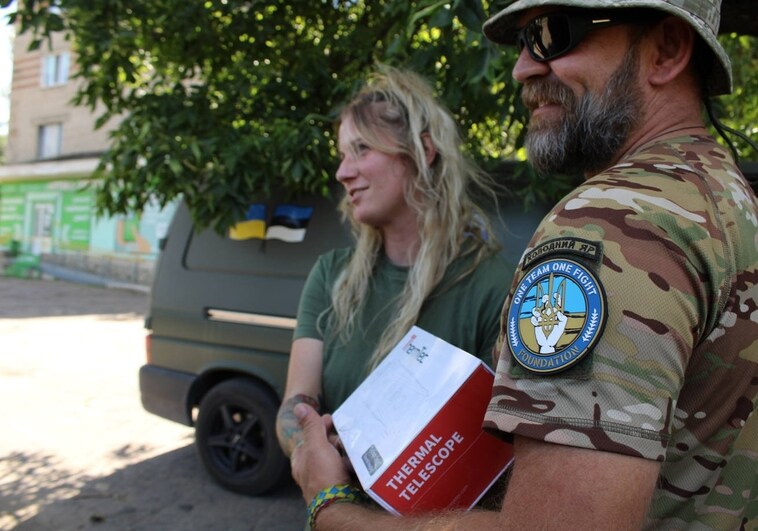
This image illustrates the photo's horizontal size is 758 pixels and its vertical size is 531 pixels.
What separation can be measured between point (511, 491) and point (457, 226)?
1183 millimetres

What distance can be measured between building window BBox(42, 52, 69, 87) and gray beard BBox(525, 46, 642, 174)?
85.3 ft

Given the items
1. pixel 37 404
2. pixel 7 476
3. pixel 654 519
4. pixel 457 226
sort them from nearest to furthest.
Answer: pixel 654 519, pixel 457 226, pixel 7 476, pixel 37 404

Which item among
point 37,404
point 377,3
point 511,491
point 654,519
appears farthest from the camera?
point 37,404

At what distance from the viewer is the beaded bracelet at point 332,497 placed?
128cm

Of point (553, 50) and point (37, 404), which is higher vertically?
point (553, 50)

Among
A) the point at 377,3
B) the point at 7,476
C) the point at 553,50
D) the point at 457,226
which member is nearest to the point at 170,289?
the point at 7,476

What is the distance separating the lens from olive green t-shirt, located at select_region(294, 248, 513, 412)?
1.75m

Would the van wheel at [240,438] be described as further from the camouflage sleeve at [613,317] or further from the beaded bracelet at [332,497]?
the camouflage sleeve at [613,317]

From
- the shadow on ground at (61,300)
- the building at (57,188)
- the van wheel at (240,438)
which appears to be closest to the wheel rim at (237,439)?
the van wheel at (240,438)

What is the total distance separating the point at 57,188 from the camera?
22578 mm

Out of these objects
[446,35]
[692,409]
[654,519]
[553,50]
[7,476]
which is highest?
[446,35]

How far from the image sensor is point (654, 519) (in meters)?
0.95

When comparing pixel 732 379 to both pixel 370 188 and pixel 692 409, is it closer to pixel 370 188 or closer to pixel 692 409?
pixel 692 409

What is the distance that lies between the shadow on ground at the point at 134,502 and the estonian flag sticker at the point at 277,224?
1.69m
